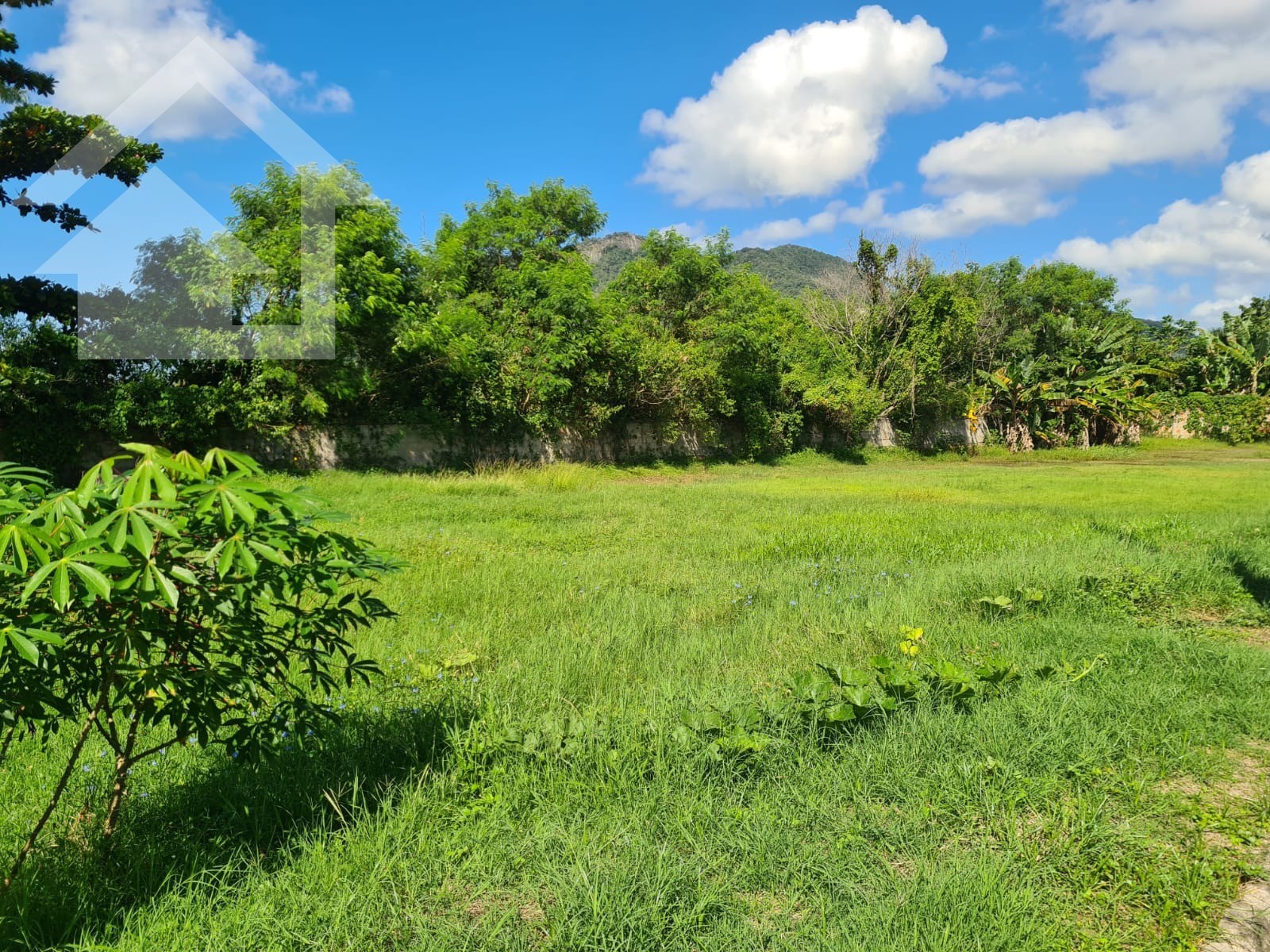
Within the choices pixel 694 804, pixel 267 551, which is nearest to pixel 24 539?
pixel 267 551

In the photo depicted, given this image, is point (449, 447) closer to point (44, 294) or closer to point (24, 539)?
point (44, 294)

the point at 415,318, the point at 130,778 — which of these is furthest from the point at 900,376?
the point at 130,778

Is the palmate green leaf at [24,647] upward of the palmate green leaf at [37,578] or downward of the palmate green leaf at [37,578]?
downward

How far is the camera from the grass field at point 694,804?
1737 millimetres

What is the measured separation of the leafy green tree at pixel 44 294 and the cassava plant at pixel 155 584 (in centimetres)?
956

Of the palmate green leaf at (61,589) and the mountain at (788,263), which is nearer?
the palmate green leaf at (61,589)

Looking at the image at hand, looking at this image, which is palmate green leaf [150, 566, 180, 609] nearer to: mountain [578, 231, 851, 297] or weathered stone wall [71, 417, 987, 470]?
weathered stone wall [71, 417, 987, 470]

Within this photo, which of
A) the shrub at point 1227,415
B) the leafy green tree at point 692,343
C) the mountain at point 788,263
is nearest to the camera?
the leafy green tree at point 692,343

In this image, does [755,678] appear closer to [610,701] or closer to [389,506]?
[610,701]

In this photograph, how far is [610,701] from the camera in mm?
3064

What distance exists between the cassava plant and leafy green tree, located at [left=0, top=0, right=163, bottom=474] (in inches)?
376

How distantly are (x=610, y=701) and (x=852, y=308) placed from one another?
83.1 ft

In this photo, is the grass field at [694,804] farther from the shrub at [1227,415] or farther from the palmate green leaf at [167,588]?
the shrub at [1227,415]

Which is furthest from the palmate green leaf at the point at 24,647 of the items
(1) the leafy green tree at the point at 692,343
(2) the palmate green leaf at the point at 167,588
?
(1) the leafy green tree at the point at 692,343
